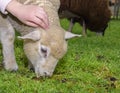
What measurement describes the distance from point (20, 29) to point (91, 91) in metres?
1.14

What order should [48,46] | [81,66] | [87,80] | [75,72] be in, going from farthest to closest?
[81,66], [75,72], [87,80], [48,46]

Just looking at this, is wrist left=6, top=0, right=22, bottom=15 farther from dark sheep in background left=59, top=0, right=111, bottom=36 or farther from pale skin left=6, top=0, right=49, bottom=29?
dark sheep in background left=59, top=0, right=111, bottom=36

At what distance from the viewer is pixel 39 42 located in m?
4.04

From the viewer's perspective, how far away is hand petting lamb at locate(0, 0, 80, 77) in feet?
13.1

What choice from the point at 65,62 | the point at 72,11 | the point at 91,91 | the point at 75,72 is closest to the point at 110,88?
the point at 91,91

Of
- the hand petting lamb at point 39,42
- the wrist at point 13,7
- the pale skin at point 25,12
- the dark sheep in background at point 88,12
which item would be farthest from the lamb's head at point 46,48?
the dark sheep in background at point 88,12

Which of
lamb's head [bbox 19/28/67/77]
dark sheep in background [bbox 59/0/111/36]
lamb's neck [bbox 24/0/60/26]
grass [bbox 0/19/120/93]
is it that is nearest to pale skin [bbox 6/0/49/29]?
lamb's head [bbox 19/28/67/77]

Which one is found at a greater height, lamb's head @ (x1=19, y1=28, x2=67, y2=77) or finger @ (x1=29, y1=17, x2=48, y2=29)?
finger @ (x1=29, y1=17, x2=48, y2=29)

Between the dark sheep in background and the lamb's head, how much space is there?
21.4 feet

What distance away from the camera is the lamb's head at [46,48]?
3.96 m

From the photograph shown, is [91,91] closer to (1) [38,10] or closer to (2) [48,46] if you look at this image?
(2) [48,46]

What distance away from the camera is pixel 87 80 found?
167 inches

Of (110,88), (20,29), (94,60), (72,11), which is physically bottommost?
(72,11)

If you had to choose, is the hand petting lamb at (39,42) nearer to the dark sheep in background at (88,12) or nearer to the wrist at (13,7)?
the wrist at (13,7)
